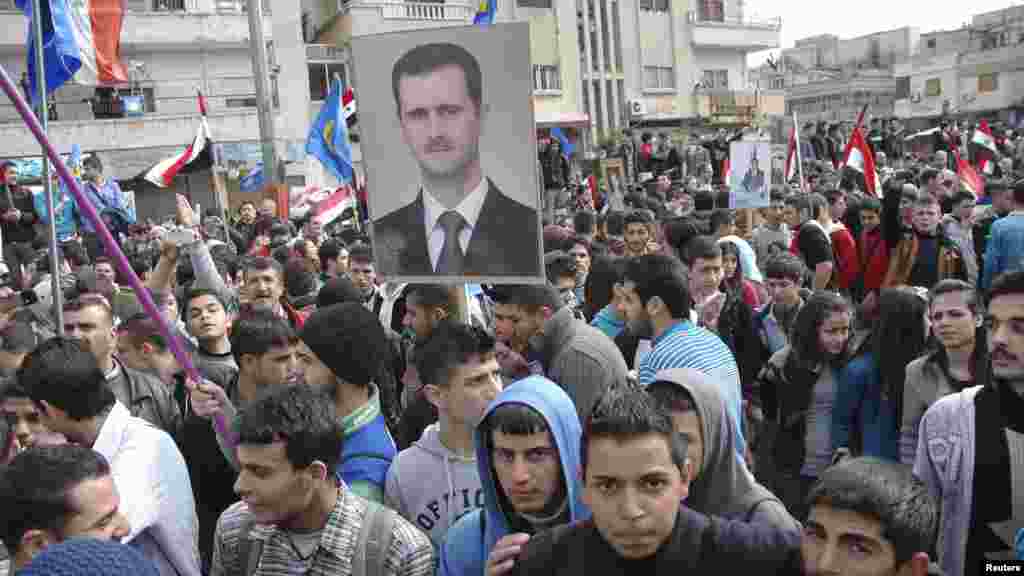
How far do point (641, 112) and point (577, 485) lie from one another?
35043 mm

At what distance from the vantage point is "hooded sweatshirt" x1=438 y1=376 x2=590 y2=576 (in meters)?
2.51

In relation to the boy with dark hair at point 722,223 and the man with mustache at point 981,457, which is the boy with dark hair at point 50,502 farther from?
the boy with dark hair at point 722,223

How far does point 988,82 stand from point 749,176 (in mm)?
50640

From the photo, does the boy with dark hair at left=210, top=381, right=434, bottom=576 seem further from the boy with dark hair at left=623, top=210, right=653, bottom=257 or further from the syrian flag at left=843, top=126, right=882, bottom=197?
the syrian flag at left=843, top=126, right=882, bottom=197

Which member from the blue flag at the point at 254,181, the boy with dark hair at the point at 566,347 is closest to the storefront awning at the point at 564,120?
the blue flag at the point at 254,181

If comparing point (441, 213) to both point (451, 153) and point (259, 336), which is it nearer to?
point (451, 153)

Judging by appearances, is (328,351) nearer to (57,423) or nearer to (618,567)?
(57,423)

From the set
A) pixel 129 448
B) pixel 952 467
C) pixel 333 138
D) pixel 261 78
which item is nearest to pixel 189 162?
pixel 333 138

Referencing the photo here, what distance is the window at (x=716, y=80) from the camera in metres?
39.2

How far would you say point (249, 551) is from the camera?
2.62 m

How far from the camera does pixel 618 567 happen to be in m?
2.08

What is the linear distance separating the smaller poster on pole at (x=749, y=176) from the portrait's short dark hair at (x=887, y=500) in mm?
7759

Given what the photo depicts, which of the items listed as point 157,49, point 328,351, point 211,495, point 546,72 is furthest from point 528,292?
point 546,72

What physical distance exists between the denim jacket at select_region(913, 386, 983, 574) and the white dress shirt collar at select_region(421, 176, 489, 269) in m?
1.72
